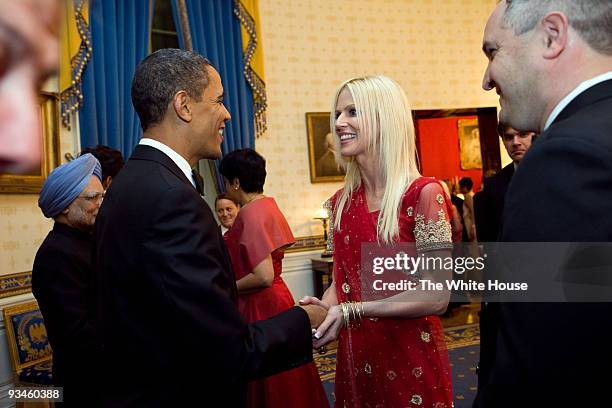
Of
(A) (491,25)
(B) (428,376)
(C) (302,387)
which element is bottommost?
(C) (302,387)

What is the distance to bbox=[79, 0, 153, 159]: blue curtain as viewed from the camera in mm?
5746

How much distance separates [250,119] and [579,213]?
626 centimetres

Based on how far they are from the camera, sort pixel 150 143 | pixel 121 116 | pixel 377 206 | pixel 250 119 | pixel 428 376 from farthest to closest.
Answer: pixel 250 119, pixel 121 116, pixel 377 206, pixel 428 376, pixel 150 143

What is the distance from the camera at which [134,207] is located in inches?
65.7

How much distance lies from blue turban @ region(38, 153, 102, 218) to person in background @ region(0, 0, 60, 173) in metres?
2.64

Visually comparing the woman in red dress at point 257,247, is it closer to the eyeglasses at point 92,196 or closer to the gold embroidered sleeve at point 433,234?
the eyeglasses at point 92,196

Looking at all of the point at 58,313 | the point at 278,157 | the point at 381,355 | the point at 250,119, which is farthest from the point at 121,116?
the point at 381,355

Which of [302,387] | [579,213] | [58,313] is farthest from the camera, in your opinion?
[302,387]

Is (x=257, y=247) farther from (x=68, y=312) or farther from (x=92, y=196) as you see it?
(x=68, y=312)

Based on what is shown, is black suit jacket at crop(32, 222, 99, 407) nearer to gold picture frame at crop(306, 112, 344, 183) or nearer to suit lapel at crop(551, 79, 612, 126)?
suit lapel at crop(551, 79, 612, 126)

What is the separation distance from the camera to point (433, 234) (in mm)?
2238

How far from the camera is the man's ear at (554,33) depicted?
123cm

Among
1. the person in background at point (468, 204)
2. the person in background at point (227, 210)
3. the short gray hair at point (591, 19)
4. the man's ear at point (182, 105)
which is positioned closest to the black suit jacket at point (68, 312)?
the man's ear at point (182, 105)

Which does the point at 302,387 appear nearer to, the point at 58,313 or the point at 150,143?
the point at 58,313
